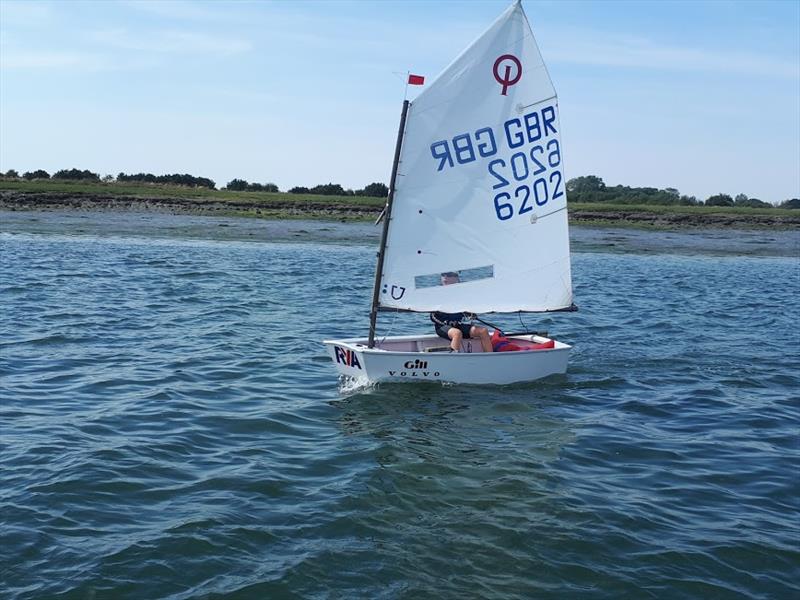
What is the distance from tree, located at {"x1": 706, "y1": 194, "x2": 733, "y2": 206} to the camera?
10106cm

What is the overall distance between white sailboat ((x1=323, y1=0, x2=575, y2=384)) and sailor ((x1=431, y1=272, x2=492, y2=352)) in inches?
7.7

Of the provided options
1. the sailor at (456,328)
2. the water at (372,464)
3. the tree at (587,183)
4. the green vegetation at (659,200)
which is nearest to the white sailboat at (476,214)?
the sailor at (456,328)

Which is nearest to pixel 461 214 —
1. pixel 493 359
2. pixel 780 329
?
pixel 493 359

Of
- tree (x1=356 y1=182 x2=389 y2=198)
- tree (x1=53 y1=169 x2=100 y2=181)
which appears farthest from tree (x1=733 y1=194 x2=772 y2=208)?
tree (x1=53 y1=169 x2=100 y2=181)

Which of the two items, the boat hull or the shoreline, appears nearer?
the boat hull

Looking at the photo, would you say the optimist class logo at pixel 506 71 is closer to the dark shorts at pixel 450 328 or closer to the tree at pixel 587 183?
the dark shorts at pixel 450 328

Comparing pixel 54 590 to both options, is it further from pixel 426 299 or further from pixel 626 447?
pixel 426 299

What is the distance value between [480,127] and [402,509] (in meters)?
9.08

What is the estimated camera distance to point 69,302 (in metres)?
26.9

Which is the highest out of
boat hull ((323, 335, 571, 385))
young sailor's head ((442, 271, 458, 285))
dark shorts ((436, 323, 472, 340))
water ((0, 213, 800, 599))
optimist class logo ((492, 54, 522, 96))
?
optimist class logo ((492, 54, 522, 96))

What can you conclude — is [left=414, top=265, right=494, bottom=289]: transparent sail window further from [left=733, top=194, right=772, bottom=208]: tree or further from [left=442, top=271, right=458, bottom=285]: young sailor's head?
[left=733, top=194, right=772, bottom=208]: tree

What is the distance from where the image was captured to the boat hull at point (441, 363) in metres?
17.1

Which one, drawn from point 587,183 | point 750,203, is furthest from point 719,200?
point 587,183

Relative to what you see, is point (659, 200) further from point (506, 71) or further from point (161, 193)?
point (506, 71)
